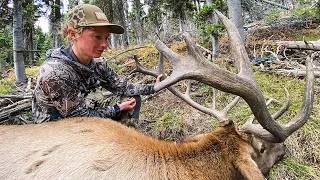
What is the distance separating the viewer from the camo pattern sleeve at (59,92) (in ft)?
10.3

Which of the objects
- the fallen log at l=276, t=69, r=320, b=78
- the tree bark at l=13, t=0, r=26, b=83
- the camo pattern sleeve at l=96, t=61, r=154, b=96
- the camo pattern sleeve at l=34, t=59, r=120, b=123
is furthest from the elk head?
the tree bark at l=13, t=0, r=26, b=83

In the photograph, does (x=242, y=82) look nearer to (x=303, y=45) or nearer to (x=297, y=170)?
(x=297, y=170)

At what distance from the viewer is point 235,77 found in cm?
252

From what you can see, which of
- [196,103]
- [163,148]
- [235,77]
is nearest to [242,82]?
[235,77]

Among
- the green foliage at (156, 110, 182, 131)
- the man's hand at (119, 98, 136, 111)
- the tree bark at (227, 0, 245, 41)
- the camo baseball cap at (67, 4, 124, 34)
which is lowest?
the green foliage at (156, 110, 182, 131)

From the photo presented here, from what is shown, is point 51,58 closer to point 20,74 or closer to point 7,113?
point 7,113

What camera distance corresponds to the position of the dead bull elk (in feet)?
7.80

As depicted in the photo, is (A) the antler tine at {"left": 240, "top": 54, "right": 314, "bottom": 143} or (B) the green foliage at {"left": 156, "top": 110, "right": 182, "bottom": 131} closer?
(A) the antler tine at {"left": 240, "top": 54, "right": 314, "bottom": 143}

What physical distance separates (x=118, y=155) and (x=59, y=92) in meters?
1.16

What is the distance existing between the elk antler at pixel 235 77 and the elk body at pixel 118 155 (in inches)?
11.6

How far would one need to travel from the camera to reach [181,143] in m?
2.71

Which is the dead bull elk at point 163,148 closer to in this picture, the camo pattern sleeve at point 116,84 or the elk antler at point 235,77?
the elk antler at point 235,77


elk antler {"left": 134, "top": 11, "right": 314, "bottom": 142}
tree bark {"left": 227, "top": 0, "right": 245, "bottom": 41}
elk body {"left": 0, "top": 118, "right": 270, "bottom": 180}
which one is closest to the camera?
elk body {"left": 0, "top": 118, "right": 270, "bottom": 180}

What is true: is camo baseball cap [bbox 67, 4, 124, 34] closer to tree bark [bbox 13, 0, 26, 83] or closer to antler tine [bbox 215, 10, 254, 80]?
antler tine [bbox 215, 10, 254, 80]
